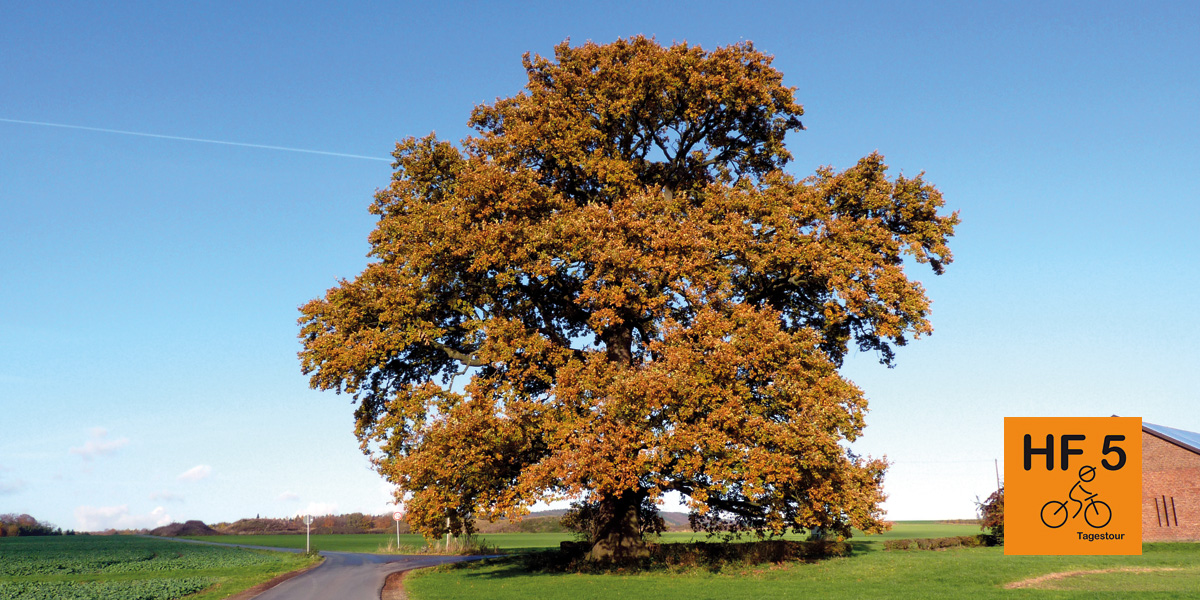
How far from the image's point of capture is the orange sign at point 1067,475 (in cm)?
A: 2402

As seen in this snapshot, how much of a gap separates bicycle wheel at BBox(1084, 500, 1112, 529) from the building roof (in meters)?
24.9

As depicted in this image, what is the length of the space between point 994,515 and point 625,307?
3388cm

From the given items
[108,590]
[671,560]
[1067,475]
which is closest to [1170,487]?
[1067,475]

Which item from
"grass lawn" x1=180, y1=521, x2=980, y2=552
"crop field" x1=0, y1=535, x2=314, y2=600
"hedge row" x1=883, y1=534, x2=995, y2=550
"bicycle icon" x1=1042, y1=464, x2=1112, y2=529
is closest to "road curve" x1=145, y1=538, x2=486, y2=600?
"crop field" x1=0, y1=535, x2=314, y2=600

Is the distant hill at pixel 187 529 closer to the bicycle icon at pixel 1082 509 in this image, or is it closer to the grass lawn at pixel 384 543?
the grass lawn at pixel 384 543

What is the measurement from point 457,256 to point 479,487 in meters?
7.37

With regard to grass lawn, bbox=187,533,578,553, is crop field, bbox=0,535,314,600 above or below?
above

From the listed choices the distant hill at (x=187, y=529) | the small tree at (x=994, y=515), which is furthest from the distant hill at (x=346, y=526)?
the small tree at (x=994, y=515)

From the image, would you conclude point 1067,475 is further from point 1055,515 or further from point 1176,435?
point 1176,435

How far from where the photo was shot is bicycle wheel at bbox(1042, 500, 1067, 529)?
25.8 m

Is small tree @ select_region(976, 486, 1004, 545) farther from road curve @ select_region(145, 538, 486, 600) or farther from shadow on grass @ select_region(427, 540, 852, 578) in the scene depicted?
road curve @ select_region(145, 538, 486, 600)

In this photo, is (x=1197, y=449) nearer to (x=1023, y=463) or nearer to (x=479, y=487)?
(x=1023, y=463)

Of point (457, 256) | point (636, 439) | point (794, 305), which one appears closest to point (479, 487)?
point (636, 439)

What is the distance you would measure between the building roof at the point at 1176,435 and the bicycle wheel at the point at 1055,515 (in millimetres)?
27803
